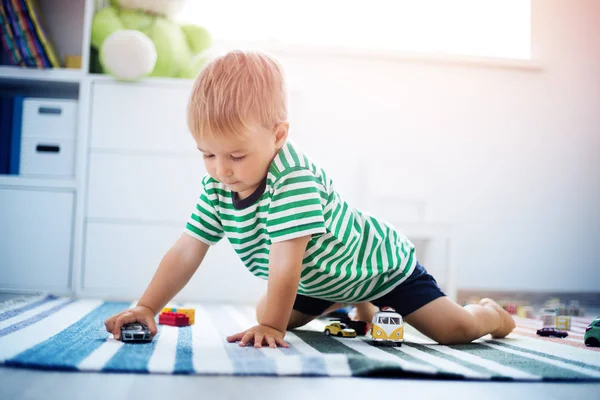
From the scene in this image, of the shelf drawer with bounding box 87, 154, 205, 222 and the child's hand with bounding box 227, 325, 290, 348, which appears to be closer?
the child's hand with bounding box 227, 325, 290, 348

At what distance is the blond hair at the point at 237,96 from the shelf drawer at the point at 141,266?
1.06 metres

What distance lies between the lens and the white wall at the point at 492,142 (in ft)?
8.68

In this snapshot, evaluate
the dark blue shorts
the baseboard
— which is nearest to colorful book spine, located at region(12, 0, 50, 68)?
the dark blue shorts

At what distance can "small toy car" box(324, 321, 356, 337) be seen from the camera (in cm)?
118

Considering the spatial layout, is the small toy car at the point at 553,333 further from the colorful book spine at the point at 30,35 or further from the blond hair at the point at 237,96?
the colorful book spine at the point at 30,35

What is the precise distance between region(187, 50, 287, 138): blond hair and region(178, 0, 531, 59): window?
163 centimetres

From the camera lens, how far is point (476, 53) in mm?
2805

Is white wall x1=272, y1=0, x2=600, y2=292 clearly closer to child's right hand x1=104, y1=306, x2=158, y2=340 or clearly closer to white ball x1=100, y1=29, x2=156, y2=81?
white ball x1=100, y1=29, x2=156, y2=81

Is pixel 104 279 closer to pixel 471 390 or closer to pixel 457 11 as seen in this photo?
pixel 471 390

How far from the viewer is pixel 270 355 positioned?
0.83 metres

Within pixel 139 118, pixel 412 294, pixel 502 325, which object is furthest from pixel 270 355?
pixel 139 118

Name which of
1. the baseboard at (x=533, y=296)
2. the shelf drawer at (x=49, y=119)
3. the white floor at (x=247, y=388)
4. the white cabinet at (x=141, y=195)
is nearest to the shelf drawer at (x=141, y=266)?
the white cabinet at (x=141, y=195)

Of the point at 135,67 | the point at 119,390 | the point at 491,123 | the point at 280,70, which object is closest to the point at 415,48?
the point at 491,123

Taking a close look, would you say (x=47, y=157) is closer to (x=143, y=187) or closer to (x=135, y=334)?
(x=143, y=187)
